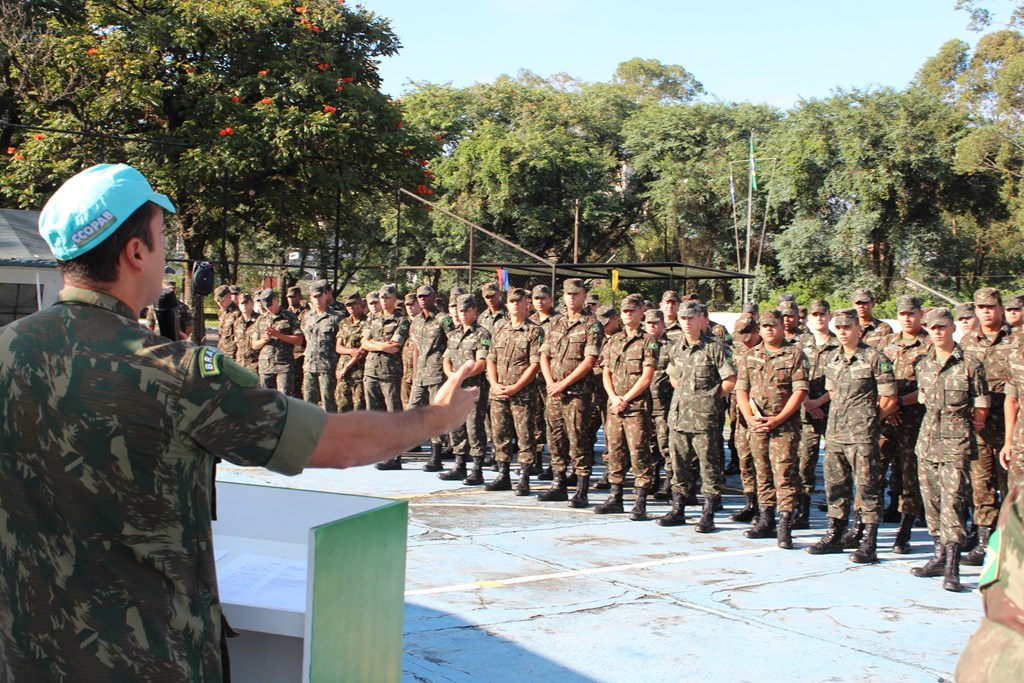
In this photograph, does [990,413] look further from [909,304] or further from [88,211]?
[88,211]

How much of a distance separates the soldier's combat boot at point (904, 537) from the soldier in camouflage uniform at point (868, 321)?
155 cm

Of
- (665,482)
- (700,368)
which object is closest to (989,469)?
(700,368)

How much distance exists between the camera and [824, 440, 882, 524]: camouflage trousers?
22.5ft

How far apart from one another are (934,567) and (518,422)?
3.83 meters

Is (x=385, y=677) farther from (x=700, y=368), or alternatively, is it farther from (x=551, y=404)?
(x=551, y=404)

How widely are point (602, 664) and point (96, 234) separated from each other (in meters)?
3.46

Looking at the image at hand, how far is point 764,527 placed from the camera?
748 centimetres

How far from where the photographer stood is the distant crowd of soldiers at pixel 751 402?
6602 mm

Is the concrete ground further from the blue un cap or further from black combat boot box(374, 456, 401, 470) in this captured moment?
the blue un cap

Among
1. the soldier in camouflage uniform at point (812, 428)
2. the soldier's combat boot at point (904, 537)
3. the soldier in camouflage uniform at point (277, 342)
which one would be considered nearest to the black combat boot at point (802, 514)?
the soldier in camouflage uniform at point (812, 428)

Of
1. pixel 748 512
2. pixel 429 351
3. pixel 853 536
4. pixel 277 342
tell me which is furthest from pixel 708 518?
pixel 277 342

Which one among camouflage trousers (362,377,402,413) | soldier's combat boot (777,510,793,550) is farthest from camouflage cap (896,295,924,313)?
camouflage trousers (362,377,402,413)

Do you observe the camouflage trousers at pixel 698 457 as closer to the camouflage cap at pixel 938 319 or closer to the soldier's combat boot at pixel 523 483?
the soldier's combat boot at pixel 523 483

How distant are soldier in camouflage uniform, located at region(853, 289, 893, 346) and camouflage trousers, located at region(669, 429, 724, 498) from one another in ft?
5.40
